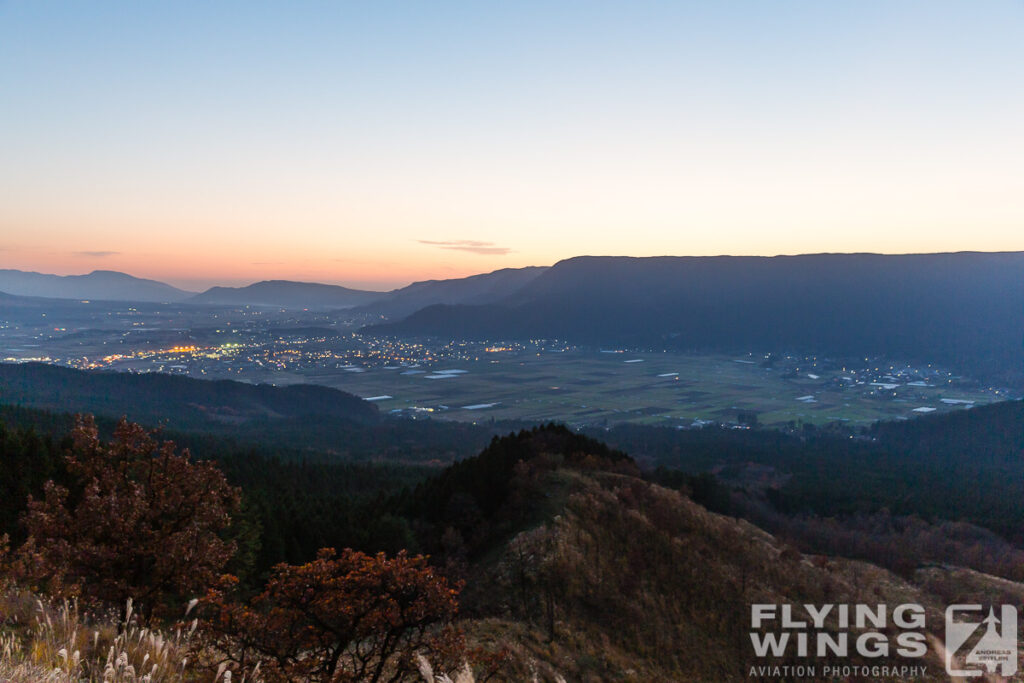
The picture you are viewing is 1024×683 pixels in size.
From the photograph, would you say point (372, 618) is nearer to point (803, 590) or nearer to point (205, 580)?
point (205, 580)

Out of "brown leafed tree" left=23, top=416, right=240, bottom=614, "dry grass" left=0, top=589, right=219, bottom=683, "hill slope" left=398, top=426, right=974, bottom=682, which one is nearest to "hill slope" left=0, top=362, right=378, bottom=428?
"hill slope" left=398, top=426, right=974, bottom=682

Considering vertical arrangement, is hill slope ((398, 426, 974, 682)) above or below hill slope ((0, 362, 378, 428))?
above

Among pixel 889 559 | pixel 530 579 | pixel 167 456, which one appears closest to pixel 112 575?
pixel 167 456

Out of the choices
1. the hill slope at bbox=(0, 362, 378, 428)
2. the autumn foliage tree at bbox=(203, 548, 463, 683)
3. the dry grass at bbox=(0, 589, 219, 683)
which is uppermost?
the dry grass at bbox=(0, 589, 219, 683)

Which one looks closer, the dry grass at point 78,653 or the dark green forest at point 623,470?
the dry grass at point 78,653

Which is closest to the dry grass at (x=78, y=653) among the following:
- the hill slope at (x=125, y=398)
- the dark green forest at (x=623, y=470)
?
the dark green forest at (x=623, y=470)

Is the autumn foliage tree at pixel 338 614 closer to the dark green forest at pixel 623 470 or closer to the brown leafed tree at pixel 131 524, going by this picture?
the brown leafed tree at pixel 131 524

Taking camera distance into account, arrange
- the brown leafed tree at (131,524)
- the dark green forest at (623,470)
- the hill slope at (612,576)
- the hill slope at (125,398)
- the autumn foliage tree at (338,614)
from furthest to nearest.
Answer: the hill slope at (125,398)
the dark green forest at (623,470)
the hill slope at (612,576)
the brown leafed tree at (131,524)
the autumn foliage tree at (338,614)

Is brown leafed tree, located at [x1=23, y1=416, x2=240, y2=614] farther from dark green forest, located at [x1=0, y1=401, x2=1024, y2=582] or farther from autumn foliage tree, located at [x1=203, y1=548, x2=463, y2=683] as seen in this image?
autumn foliage tree, located at [x1=203, y1=548, x2=463, y2=683]

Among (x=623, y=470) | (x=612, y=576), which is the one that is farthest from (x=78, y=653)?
(x=623, y=470)
